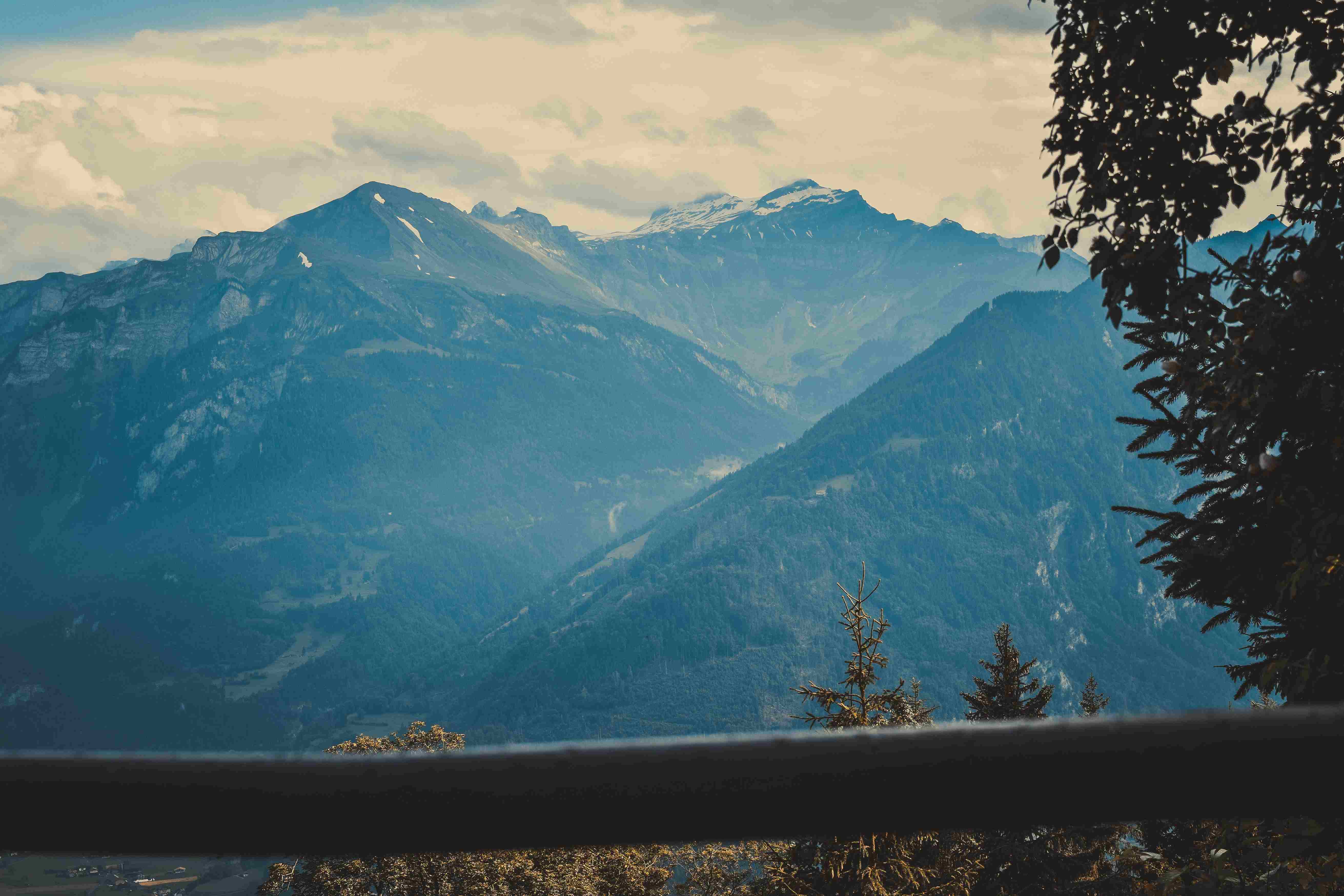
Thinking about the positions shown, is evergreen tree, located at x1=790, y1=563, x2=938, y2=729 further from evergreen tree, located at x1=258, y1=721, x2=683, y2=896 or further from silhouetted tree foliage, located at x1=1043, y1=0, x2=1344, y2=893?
evergreen tree, located at x1=258, y1=721, x2=683, y2=896

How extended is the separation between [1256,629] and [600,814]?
885 centimetres

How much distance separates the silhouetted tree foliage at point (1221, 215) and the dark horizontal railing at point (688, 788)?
14.0ft

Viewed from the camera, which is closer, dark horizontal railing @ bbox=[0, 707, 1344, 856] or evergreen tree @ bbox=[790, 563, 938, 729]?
dark horizontal railing @ bbox=[0, 707, 1344, 856]

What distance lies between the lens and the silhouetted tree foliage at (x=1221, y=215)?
553cm

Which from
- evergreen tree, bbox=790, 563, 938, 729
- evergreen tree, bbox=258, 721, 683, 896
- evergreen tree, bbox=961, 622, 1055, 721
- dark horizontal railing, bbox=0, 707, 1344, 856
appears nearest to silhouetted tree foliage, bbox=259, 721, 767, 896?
evergreen tree, bbox=258, 721, 683, 896

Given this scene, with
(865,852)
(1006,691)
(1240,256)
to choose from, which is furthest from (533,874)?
(1240,256)

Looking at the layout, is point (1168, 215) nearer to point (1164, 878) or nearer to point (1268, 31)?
point (1268, 31)

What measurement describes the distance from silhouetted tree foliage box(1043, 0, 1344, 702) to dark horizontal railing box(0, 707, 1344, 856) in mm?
4255

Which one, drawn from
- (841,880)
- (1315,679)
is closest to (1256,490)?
(1315,679)

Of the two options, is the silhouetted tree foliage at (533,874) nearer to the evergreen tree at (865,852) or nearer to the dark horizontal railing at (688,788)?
the evergreen tree at (865,852)

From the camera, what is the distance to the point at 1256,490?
7.24 metres

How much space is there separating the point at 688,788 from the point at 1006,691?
26.4m

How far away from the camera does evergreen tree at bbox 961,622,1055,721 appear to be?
82.6ft

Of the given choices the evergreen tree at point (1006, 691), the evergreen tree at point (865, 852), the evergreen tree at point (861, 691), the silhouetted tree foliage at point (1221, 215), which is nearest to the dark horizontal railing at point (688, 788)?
the silhouetted tree foliage at point (1221, 215)
